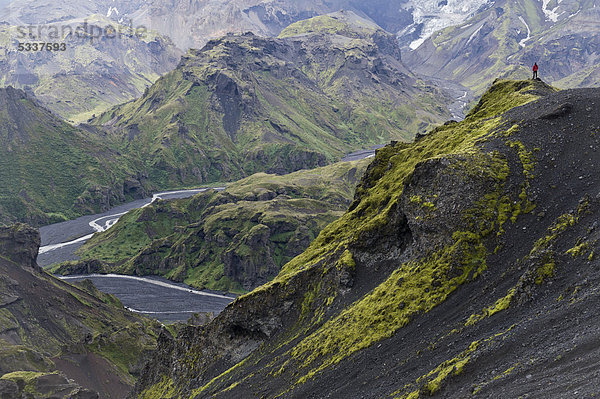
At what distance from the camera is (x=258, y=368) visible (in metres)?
66.3

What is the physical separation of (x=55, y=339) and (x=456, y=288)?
499 ft

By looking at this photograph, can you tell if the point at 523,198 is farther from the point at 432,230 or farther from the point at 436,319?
the point at 436,319

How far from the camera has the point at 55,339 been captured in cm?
16262

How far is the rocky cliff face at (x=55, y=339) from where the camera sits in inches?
4395

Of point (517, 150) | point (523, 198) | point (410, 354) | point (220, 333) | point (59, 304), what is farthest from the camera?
point (59, 304)

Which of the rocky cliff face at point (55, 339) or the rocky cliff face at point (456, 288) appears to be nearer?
the rocky cliff face at point (456, 288)

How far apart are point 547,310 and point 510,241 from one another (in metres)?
10.4

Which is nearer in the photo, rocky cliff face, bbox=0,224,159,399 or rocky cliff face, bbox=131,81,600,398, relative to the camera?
rocky cliff face, bbox=131,81,600,398

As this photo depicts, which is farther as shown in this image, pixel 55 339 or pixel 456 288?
pixel 55 339

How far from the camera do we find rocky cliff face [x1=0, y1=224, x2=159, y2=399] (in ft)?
366

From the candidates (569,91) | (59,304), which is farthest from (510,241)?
(59,304)

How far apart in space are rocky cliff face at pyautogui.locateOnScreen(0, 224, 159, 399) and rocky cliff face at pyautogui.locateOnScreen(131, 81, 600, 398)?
49359 mm

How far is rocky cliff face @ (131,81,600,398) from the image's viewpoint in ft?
132

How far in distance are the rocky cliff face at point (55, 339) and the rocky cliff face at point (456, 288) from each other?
4936 centimetres
